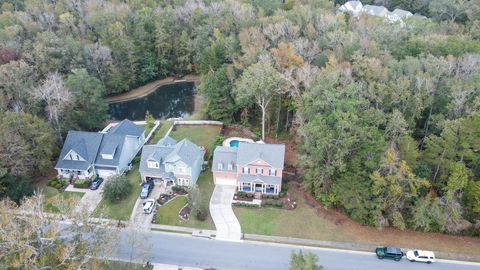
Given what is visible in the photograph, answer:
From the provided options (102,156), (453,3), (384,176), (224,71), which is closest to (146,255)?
(102,156)

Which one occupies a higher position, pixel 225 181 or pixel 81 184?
pixel 225 181

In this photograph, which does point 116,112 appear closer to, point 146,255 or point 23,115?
point 23,115

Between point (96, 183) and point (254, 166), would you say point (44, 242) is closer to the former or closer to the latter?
point (96, 183)

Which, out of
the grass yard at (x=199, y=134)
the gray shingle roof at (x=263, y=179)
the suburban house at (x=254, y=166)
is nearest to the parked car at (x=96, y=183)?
the grass yard at (x=199, y=134)

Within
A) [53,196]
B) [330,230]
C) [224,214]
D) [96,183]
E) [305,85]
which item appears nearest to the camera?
[330,230]

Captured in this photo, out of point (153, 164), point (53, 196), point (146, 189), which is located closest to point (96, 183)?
point (53, 196)

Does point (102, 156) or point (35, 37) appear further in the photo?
point (35, 37)
